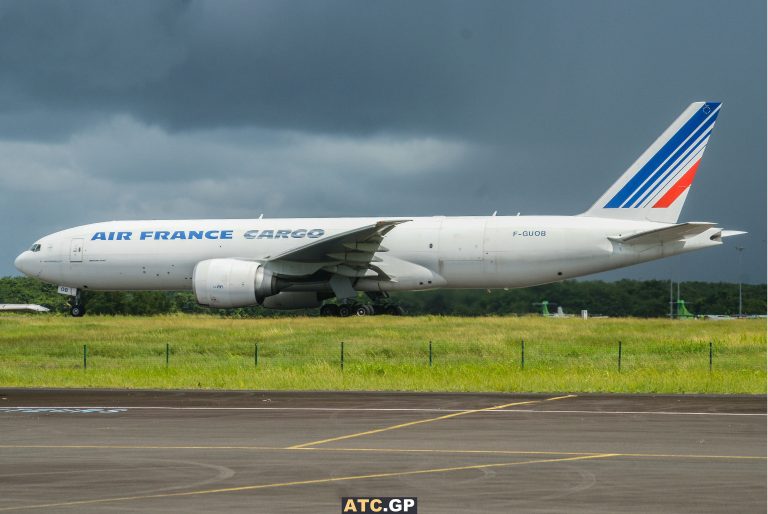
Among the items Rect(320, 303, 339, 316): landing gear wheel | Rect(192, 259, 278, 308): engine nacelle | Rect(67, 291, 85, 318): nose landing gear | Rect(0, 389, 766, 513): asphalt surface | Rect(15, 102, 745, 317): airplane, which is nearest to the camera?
Rect(0, 389, 766, 513): asphalt surface

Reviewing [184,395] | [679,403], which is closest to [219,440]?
[184,395]

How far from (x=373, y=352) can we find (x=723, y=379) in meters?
13.1

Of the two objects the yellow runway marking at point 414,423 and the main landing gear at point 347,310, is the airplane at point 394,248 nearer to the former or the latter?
the main landing gear at point 347,310

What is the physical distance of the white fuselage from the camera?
1763 inches

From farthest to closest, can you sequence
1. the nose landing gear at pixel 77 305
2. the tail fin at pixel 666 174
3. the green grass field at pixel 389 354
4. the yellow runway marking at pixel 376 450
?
1. the nose landing gear at pixel 77 305
2. the tail fin at pixel 666 174
3. the green grass field at pixel 389 354
4. the yellow runway marking at pixel 376 450

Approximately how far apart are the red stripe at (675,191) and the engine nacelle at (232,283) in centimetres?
1644

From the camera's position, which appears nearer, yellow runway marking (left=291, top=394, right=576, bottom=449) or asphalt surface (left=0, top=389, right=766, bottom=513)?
asphalt surface (left=0, top=389, right=766, bottom=513)

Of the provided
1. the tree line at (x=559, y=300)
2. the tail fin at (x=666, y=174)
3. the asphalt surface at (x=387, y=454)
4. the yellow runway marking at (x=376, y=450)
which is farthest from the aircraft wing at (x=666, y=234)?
the yellow runway marking at (x=376, y=450)

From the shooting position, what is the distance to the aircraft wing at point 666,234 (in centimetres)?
4247

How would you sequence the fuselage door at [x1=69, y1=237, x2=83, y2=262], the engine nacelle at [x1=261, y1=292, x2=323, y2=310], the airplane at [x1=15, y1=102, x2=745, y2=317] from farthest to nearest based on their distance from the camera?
the fuselage door at [x1=69, y1=237, x2=83, y2=262] → the engine nacelle at [x1=261, y1=292, x2=323, y2=310] → the airplane at [x1=15, y1=102, x2=745, y2=317]

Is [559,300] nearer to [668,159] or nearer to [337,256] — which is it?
[668,159]

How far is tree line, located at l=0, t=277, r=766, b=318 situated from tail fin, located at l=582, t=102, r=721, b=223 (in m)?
6.33

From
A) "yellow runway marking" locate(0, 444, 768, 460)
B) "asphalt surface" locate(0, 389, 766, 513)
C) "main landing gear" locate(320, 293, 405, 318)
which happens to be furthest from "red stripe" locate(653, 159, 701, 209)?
"yellow runway marking" locate(0, 444, 768, 460)

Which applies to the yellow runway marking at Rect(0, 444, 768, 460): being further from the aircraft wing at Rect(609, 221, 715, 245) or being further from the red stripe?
the red stripe
